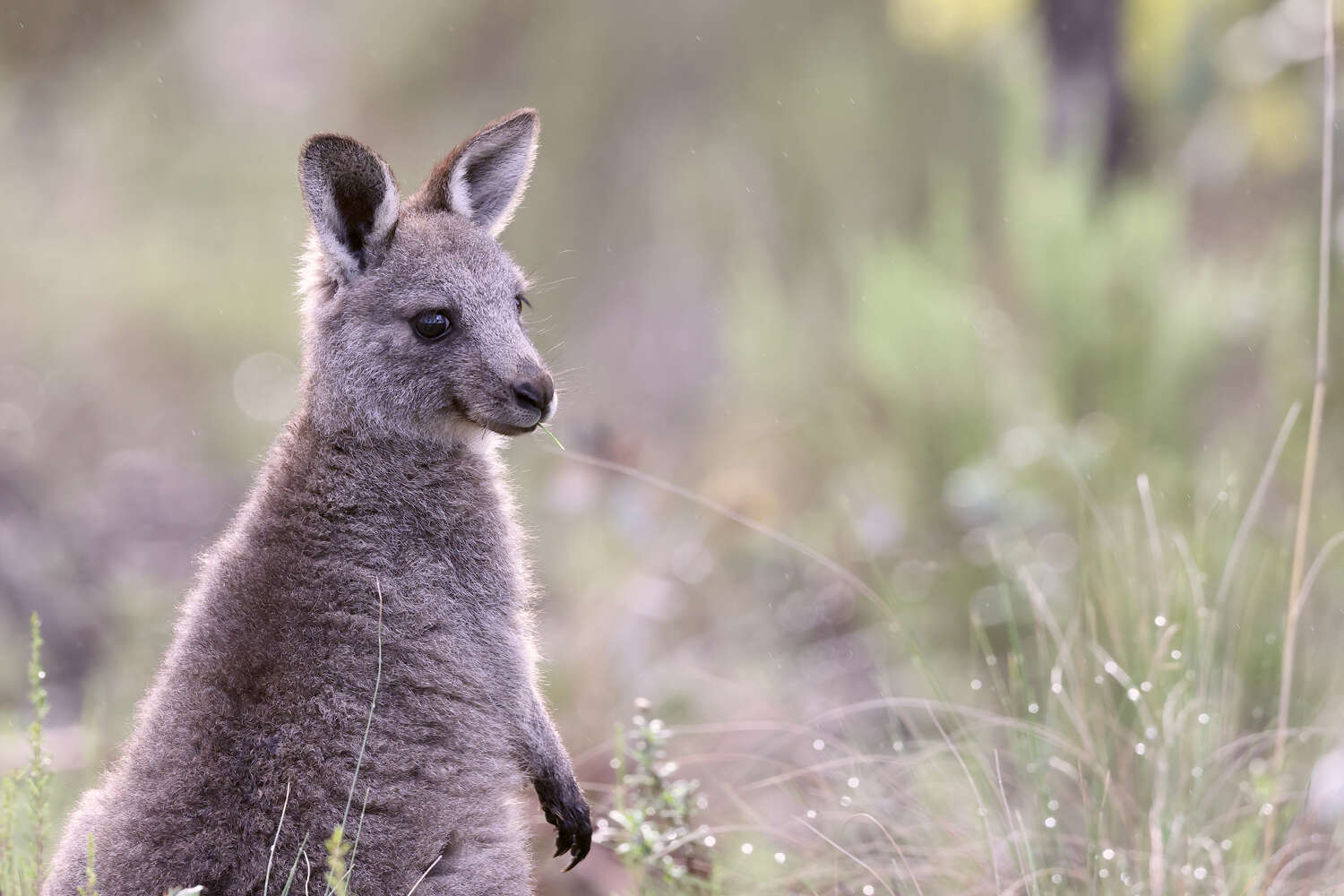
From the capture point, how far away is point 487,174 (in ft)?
12.8

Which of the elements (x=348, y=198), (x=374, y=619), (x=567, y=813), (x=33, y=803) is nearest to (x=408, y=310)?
(x=348, y=198)

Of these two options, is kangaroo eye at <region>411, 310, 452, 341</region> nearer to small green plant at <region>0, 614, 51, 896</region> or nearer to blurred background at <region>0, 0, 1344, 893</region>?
blurred background at <region>0, 0, 1344, 893</region>

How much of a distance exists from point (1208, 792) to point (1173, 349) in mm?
3389

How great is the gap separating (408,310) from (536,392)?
465 mm

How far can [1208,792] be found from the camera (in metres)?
3.74

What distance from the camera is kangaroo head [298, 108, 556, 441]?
343 centimetres

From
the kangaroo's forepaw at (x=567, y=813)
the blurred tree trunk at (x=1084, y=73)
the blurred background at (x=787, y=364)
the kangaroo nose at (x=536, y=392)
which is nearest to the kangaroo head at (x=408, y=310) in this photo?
the kangaroo nose at (x=536, y=392)

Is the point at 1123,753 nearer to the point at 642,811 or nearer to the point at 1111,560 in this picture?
the point at 1111,560

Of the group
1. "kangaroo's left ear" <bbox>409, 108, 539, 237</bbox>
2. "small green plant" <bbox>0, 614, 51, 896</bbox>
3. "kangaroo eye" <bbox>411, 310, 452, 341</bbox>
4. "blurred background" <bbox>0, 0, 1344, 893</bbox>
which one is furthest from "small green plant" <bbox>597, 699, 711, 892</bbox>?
"kangaroo's left ear" <bbox>409, 108, 539, 237</bbox>

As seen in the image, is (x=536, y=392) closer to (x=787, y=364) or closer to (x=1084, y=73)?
(x=787, y=364)

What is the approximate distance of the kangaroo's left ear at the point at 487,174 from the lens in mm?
3773

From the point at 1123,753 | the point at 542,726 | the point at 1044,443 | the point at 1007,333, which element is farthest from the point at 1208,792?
the point at 1007,333

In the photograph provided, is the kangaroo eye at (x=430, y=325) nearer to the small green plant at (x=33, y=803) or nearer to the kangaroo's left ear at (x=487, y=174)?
the kangaroo's left ear at (x=487, y=174)

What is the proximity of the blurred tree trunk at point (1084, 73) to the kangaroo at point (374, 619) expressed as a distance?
219 inches
